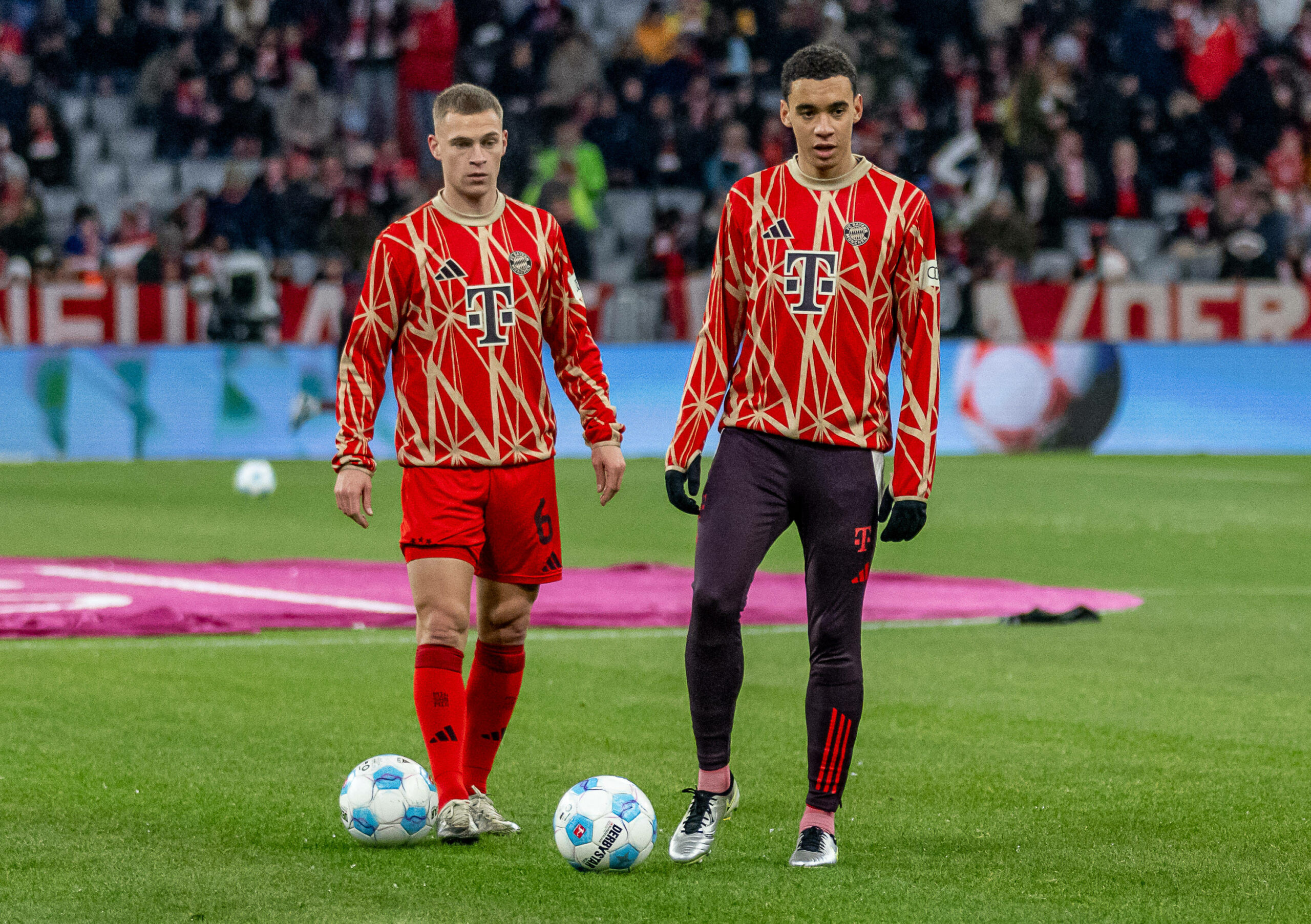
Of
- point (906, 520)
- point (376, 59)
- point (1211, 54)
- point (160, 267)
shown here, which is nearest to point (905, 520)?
point (906, 520)

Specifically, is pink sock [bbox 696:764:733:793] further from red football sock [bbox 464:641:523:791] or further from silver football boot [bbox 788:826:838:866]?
red football sock [bbox 464:641:523:791]

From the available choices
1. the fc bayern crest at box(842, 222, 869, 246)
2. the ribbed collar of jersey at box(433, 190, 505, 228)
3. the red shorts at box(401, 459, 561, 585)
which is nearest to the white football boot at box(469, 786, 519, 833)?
the red shorts at box(401, 459, 561, 585)

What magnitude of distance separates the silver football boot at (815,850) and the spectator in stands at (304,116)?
62.9 ft

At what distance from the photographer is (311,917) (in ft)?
14.8

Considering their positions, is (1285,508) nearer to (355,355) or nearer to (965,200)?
(965,200)

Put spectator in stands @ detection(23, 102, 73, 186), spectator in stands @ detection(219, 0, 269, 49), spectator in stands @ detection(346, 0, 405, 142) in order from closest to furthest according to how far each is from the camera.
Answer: spectator in stands @ detection(23, 102, 73, 186) < spectator in stands @ detection(346, 0, 405, 142) < spectator in stands @ detection(219, 0, 269, 49)

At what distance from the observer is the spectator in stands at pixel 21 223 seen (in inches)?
834

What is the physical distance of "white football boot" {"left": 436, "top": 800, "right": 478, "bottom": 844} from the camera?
17.3ft

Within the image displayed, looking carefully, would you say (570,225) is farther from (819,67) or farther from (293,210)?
(819,67)

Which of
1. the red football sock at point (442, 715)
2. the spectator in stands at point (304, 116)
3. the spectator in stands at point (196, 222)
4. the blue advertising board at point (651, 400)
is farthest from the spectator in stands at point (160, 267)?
the red football sock at point (442, 715)

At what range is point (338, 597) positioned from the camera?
10508 millimetres

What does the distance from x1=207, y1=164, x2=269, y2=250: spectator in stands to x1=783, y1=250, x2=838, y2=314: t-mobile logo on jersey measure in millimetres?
17127

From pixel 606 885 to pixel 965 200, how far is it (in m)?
18.6

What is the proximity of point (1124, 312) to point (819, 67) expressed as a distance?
1517 centimetres
